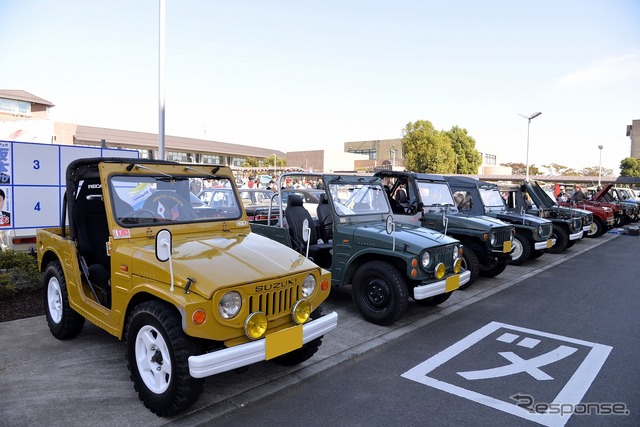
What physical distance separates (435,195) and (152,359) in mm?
6474

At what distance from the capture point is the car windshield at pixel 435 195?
833 cm

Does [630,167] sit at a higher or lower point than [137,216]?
higher

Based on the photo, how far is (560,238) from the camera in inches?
473

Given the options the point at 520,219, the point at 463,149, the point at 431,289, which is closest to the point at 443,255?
the point at 431,289

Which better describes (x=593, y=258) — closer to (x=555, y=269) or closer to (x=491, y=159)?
(x=555, y=269)

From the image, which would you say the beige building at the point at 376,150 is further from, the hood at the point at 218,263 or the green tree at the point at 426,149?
the hood at the point at 218,263

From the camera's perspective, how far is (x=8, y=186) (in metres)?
6.53

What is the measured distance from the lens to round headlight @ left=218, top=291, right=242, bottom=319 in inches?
123

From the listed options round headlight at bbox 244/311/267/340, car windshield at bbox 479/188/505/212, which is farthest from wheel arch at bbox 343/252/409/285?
car windshield at bbox 479/188/505/212

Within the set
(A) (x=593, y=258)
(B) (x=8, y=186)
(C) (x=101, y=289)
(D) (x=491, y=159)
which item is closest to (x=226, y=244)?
(C) (x=101, y=289)

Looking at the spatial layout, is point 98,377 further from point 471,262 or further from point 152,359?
point 471,262

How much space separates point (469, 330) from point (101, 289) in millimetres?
4279

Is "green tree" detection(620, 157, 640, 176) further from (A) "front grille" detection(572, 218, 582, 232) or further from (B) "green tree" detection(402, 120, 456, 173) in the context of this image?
(A) "front grille" detection(572, 218, 582, 232)

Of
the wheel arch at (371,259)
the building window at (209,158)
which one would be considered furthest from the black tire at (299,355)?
the building window at (209,158)
